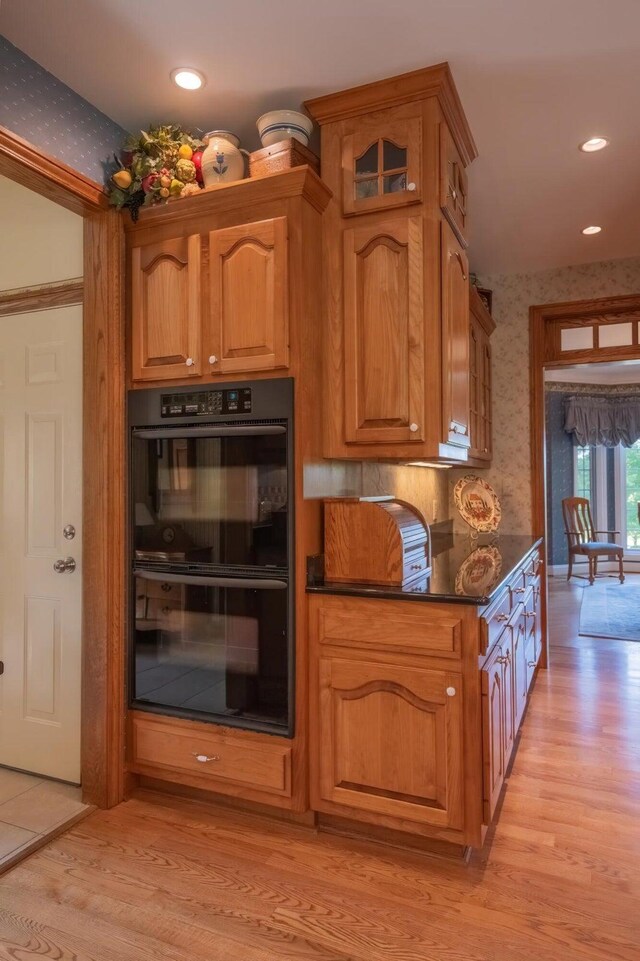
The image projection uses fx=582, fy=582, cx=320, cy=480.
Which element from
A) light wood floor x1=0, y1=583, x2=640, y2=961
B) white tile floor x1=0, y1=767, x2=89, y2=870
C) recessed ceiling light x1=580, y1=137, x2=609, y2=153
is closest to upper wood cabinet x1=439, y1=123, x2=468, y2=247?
recessed ceiling light x1=580, y1=137, x2=609, y2=153

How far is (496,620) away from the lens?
2115 millimetres

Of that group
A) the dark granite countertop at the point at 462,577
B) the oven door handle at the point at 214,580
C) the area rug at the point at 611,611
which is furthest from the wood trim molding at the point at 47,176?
the area rug at the point at 611,611

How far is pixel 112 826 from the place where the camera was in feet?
7.05

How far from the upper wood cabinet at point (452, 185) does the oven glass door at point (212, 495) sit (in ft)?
3.47

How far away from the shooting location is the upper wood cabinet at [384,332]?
2.12m

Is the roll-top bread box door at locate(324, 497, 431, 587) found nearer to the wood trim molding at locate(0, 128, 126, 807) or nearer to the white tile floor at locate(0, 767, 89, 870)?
the wood trim molding at locate(0, 128, 126, 807)

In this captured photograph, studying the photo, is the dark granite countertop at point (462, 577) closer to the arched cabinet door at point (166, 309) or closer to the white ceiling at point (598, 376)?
the arched cabinet door at point (166, 309)

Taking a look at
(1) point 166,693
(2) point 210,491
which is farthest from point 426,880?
(2) point 210,491

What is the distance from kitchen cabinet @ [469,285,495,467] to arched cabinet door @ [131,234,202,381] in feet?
5.29

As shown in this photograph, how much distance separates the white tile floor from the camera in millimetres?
2029

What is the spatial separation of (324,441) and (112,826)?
5.35 feet

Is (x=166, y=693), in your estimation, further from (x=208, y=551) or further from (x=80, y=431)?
(x=80, y=431)

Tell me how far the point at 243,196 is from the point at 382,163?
1.76 feet

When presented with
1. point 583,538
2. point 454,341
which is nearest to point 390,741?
point 454,341
